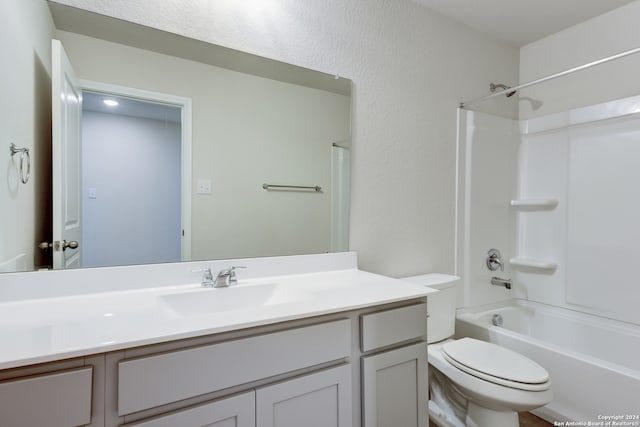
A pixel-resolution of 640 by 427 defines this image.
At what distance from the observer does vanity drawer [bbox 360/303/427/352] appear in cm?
108

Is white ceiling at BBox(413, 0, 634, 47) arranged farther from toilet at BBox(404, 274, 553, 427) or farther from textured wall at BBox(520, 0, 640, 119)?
toilet at BBox(404, 274, 553, 427)

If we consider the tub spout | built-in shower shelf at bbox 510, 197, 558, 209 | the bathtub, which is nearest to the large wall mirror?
the bathtub

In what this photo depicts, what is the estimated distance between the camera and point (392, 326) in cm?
113

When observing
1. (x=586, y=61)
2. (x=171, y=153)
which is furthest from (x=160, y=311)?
(x=586, y=61)

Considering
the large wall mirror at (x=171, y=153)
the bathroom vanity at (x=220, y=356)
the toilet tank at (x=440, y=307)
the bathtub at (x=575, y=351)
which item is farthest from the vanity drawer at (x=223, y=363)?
the bathtub at (x=575, y=351)

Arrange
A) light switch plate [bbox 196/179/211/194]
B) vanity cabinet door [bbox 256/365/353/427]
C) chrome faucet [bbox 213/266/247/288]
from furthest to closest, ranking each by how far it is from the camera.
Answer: light switch plate [bbox 196/179/211/194]
chrome faucet [bbox 213/266/247/288]
vanity cabinet door [bbox 256/365/353/427]

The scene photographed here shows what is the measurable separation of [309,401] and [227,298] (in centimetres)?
47

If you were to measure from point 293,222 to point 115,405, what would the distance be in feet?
3.17

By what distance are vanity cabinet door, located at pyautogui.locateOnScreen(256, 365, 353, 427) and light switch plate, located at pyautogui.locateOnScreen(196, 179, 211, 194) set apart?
802 mm

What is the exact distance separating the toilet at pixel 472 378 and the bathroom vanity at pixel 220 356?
1.05 ft

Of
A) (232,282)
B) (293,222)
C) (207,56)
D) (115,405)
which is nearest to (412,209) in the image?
(293,222)

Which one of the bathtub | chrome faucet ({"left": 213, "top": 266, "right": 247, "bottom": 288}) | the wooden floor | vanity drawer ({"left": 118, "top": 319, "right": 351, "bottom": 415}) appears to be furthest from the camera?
the wooden floor

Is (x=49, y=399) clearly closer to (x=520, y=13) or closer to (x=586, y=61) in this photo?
(x=520, y=13)

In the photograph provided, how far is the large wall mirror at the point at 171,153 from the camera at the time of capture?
1.07 m
